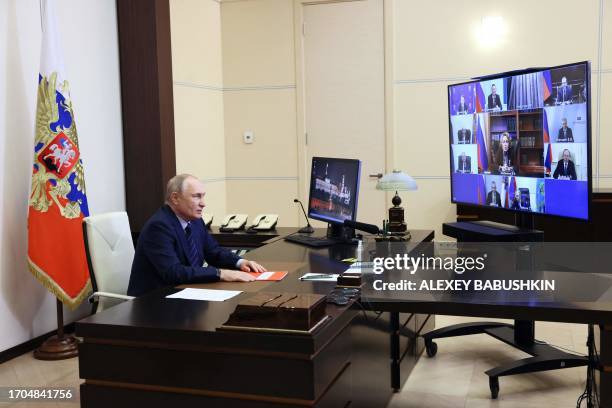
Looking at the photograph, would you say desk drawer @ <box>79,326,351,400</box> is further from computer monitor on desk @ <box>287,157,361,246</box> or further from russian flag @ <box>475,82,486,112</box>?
russian flag @ <box>475,82,486,112</box>

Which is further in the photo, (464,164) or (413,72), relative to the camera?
(413,72)

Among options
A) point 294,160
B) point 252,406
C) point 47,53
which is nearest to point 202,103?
point 294,160

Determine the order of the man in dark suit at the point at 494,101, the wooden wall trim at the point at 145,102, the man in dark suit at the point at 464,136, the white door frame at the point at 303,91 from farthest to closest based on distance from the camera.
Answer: the white door frame at the point at 303,91 → the wooden wall trim at the point at 145,102 → the man in dark suit at the point at 464,136 → the man in dark suit at the point at 494,101

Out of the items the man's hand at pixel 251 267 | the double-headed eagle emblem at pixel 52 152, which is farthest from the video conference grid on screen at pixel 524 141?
the double-headed eagle emblem at pixel 52 152

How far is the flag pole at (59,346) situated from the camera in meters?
4.42

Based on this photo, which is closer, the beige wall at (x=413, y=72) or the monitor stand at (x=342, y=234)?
the monitor stand at (x=342, y=234)

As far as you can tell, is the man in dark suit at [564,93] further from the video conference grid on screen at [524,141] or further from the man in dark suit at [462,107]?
the man in dark suit at [462,107]

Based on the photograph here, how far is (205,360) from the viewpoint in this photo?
2.31 meters

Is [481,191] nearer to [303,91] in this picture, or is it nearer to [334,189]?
[334,189]

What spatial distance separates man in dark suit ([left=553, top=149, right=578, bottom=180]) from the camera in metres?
3.26

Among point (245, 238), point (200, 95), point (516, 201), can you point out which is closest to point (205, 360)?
point (516, 201)

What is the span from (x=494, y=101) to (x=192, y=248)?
75.0 inches

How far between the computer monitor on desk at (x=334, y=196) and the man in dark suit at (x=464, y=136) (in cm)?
74

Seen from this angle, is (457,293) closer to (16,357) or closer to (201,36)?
(16,357)
